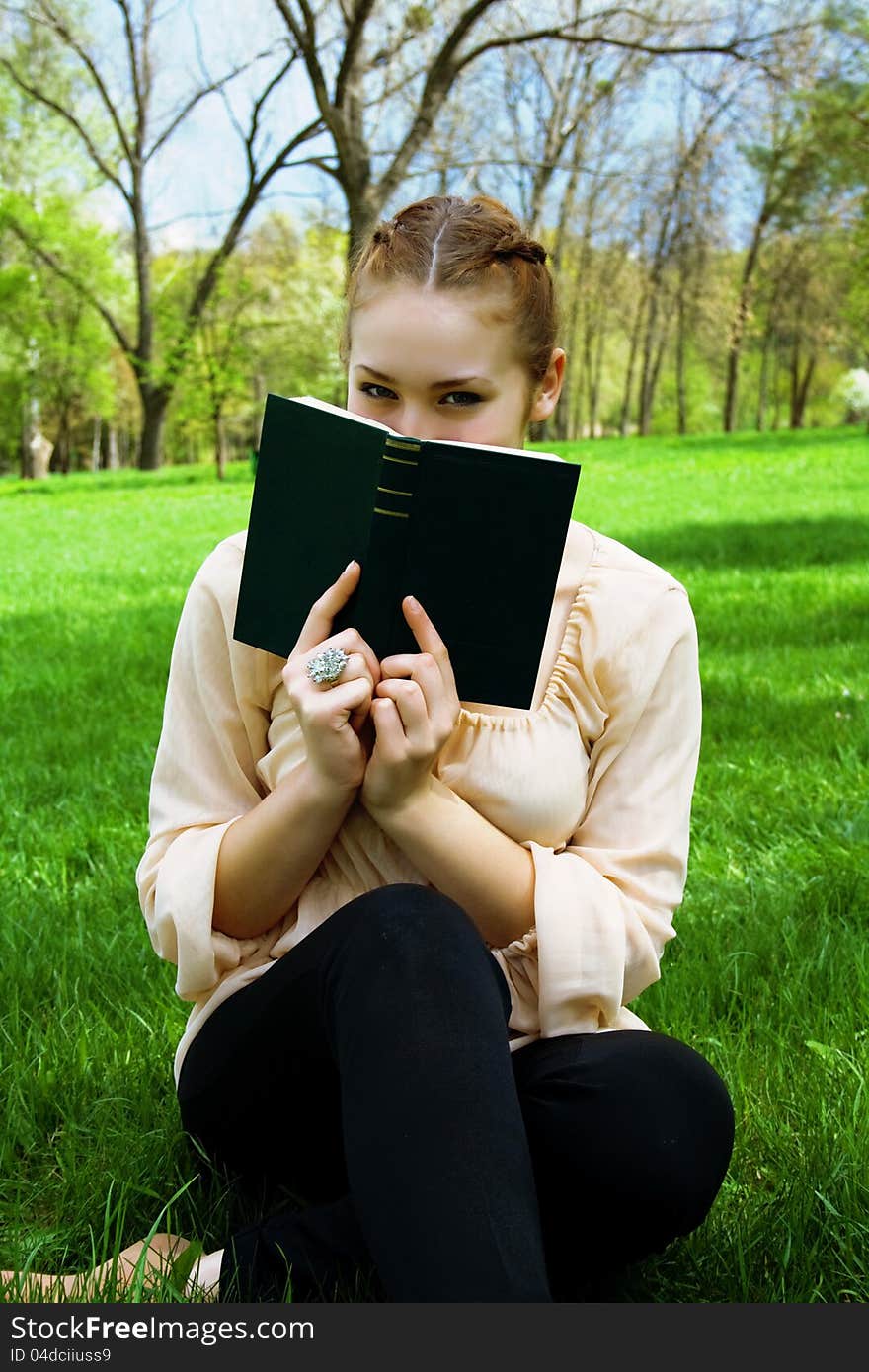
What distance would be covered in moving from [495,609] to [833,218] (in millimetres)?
28229

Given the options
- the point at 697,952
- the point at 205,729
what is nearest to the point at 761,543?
the point at 697,952

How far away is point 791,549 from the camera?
8.20 meters

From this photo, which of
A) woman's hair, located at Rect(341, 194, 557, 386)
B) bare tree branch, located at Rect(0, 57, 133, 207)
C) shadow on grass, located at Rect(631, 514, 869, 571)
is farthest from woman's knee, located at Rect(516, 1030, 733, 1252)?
bare tree branch, located at Rect(0, 57, 133, 207)

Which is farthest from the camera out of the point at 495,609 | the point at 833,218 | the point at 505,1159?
the point at 833,218

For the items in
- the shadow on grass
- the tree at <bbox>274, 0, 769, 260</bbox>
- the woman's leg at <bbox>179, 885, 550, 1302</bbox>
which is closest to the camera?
the woman's leg at <bbox>179, 885, 550, 1302</bbox>

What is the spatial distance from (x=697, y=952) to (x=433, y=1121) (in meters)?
1.44

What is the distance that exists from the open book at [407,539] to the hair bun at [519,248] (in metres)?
0.35

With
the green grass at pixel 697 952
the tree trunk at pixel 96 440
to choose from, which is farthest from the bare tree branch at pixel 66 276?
the green grass at pixel 697 952

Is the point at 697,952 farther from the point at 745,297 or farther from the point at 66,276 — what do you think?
the point at 745,297

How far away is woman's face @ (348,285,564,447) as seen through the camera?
5.38 ft

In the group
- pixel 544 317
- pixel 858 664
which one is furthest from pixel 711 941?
pixel 858 664

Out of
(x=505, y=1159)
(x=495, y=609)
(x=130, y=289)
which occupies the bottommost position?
(x=505, y=1159)

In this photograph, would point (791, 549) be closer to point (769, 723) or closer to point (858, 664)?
point (858, 664)

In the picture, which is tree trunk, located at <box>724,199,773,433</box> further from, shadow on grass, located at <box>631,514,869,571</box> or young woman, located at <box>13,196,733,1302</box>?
young woman, located at <box>13,196,733,1302</box>
